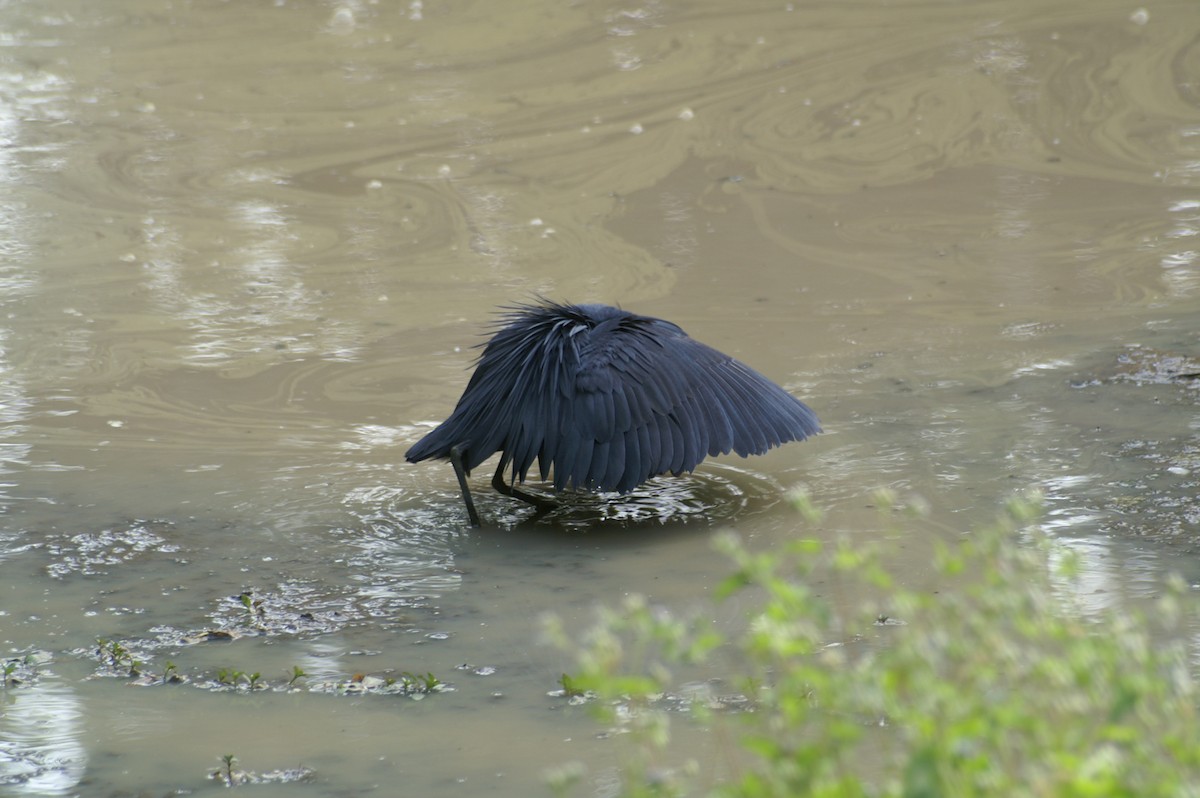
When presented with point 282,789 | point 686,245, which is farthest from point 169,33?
point 282,789

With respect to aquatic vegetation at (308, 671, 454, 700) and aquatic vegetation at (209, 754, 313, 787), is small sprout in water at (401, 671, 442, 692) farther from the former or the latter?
aquatic vegetation at (209, 754, 313, 787)

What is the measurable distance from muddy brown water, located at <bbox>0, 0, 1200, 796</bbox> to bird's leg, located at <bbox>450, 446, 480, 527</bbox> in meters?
0.08

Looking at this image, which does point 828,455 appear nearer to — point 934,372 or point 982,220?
point 934,372

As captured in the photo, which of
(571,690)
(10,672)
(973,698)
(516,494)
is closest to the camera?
(973,698)

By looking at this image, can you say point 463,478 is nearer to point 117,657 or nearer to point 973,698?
point 117,657

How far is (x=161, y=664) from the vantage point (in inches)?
148

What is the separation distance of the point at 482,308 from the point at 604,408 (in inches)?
110

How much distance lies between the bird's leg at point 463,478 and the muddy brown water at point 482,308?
78 millimetres

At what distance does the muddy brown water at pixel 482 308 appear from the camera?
3.79 metres

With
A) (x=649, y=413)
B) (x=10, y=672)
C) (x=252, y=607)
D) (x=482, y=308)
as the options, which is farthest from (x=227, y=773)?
(x=482, y=308)

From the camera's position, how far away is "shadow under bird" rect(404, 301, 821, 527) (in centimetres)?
Answer: 458

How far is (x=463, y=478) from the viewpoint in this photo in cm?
477

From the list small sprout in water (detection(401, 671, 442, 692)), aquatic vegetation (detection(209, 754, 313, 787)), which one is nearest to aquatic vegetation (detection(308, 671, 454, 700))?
small sprout in water (detection(401, 671, 442, 692))

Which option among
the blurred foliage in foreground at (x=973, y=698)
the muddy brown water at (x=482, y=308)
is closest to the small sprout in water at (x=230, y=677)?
the muddy brown water at (x=482, y=308)
